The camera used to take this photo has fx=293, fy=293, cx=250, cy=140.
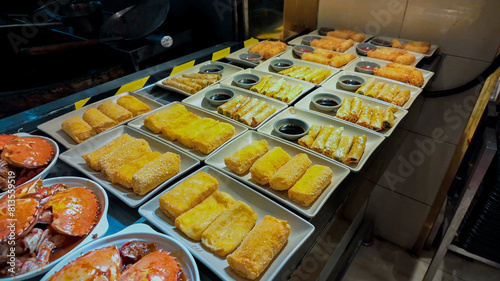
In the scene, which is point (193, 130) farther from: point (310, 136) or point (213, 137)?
point (310, 136)

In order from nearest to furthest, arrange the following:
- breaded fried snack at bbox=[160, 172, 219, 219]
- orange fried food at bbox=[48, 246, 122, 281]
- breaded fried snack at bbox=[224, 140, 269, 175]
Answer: orange fried food at bbox=[48, 246, 122, 281], breaded fried snack at bbox=[160, 172, 219, 219], breaded fried snack at bbox=[224, 140, 269, 175]

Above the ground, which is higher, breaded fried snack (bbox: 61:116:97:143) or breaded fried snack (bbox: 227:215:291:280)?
breaded fried snack (bbox: 61:116:97:143)

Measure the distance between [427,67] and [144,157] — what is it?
8.47 ft

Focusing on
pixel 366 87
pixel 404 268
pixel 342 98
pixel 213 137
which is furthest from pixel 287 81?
pixel 404 268

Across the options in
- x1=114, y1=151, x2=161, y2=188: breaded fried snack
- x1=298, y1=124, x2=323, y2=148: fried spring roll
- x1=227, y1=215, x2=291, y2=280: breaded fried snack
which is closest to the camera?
x1=227, y1=215, x2=291, y2=280: breaded fried snack

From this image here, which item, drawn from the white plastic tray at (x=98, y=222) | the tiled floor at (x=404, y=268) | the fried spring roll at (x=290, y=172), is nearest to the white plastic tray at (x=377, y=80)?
the fried spring roll at (x=290, y=172)

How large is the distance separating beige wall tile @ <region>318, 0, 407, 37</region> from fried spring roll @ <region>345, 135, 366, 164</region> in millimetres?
1899

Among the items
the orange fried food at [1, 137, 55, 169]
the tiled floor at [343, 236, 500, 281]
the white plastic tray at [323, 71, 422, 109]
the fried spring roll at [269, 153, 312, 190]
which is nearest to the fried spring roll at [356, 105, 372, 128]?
the white plastic tray at [323, 71, 422, 109]

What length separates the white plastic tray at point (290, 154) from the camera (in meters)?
1.38

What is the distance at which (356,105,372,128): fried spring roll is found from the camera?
78.1 inches

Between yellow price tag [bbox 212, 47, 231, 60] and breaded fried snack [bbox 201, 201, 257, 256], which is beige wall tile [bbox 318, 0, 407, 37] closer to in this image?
yellow price tag [bbox 212, 47, 231, 60]

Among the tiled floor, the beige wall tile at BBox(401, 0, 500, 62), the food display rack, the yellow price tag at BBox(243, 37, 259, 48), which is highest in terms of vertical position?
the beige wall tile at BBox(401, 0, 500, 62)

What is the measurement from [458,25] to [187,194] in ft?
9.45

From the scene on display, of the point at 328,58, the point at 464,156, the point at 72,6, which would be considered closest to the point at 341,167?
the point at 328,58
